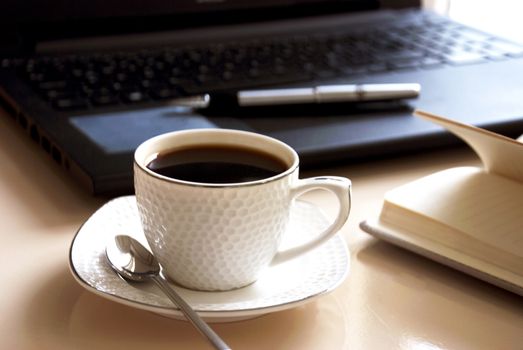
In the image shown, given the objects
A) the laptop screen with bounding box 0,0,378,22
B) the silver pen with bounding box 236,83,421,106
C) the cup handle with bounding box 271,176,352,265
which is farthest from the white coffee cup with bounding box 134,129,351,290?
the laptop screen with bounding box 0,0,378,22

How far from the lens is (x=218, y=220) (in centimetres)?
45

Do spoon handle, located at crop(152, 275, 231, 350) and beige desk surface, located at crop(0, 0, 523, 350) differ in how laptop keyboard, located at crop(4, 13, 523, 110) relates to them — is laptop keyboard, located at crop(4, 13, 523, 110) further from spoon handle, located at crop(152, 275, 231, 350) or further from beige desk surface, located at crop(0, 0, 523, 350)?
spoon handle, located at crop(152, 275, 231, 350)

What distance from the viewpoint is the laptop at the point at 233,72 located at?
688 mm

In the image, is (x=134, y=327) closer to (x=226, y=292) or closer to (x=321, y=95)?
(x=226, y=292)

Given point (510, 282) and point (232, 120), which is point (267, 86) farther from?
point (510, 282)

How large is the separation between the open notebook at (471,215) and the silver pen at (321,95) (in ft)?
0.55

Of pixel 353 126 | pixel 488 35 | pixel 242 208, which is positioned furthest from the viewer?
pixel 488 35

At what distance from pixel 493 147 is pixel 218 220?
0.23m

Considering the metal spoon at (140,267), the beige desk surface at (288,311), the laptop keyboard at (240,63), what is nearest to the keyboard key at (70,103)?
the laptop keyboard at (240,63)

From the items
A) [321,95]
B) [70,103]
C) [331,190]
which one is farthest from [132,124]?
[331,190]

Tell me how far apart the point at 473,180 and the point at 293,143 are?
157 millimetres

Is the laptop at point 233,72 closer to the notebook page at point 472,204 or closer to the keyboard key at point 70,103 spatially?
the keyboard key at point 70,103

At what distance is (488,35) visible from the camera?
107 cm

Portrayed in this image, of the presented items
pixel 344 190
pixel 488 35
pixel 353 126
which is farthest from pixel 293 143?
pixel 488 35
